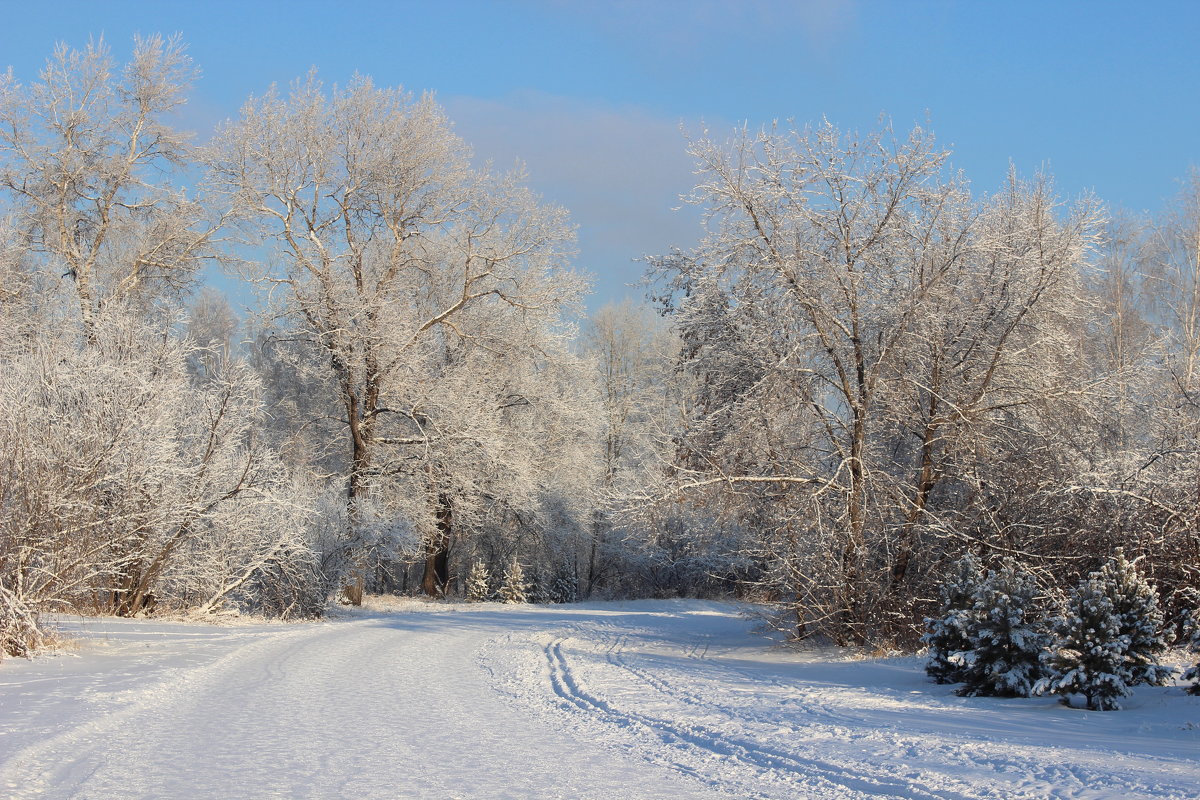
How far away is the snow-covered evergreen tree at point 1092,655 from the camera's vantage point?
773cm

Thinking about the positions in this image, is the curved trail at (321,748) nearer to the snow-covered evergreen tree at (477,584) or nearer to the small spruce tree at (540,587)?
the snow-covered evergreen tree at (477,584)

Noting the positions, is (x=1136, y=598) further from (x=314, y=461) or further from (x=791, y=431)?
(x=314, y=461)

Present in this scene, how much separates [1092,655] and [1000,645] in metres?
1.06

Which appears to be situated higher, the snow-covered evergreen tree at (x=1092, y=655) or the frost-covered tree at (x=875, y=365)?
the frost-covered tree at (x=875, y=365)

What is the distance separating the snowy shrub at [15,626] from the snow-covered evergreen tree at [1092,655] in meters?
10.8

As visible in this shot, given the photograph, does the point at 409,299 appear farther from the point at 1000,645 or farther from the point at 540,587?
the point at 1000,645

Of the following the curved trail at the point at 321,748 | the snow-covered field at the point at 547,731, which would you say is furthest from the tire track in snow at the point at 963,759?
the curved trail at the point at 321,748

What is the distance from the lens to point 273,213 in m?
23.0

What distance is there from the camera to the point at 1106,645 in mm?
7723

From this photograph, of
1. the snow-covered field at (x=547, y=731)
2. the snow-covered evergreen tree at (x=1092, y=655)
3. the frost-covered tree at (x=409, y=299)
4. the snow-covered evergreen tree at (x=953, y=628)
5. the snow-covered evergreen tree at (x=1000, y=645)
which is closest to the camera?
the snow-covered field at (x=547, y=731)

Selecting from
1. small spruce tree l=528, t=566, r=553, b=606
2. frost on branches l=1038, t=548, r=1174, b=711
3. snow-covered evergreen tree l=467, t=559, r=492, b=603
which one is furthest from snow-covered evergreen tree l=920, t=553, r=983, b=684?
small spruce tree l=528, t=566, r=553, b=606

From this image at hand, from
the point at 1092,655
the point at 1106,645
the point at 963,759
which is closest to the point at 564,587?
the point at 1092,655

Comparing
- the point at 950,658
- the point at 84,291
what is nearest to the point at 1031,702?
the point at 950,658

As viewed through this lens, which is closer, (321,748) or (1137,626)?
(321,748)
